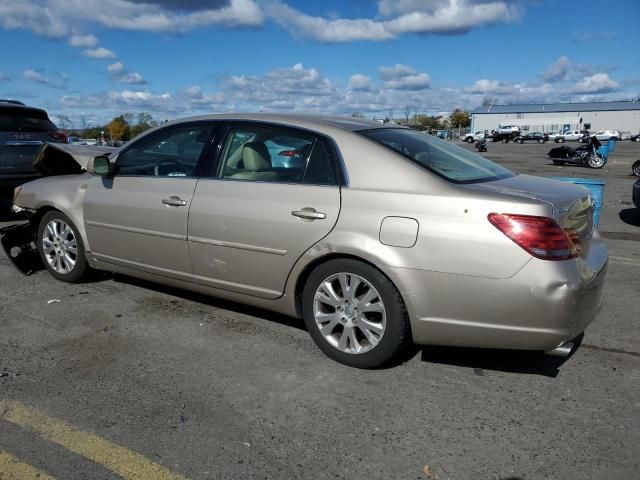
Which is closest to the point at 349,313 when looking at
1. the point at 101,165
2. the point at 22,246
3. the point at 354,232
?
the point at 354,232

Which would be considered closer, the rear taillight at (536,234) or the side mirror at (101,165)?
the rear taillight at (536,234)

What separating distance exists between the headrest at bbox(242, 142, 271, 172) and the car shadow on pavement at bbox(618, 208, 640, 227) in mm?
7312

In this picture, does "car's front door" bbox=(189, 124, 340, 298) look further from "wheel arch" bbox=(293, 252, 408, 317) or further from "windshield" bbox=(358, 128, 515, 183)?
"windshield" bbox=(358, 128, 515, 183)

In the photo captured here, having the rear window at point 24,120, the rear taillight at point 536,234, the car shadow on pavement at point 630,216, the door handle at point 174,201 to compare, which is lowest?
the car shadow on pavement at point 630,216

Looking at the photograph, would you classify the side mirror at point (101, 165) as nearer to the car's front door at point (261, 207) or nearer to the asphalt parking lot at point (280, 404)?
the car's front door at point (261, 207)

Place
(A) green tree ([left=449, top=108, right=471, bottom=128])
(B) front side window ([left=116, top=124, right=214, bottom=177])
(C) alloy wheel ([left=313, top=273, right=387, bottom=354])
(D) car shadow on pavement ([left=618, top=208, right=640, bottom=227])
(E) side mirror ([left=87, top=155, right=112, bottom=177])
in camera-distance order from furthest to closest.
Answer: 1. (A) green tree ([left=449, top=108, right=471, bottom=128])
2. (D) car shadow on pavement ([left=618, top=208, right=640, bottom=227])
3. (E) side mirror ([left=87, top=155, right=112, bottom=177])
4. (B) front side window ([left=116, top=124, right=214, bottom=177])
5. (C) alloy wheel ([left=313, top=273, right=387, bottom=354])

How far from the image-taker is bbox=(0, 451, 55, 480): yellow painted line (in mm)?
2430

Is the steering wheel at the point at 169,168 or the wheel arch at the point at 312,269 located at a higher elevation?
the steering wheel at the point at 169,168

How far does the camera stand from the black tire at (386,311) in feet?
10.7

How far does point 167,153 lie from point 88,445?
2521mm

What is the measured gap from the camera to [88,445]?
8.72 ft

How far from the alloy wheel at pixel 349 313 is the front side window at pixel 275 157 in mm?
672

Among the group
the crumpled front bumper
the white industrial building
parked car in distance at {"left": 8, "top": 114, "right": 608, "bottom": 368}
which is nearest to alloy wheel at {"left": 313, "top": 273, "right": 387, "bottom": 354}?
parked car in distance at {"left": 8, "top": 114, "right": 608, "bottom": 368}

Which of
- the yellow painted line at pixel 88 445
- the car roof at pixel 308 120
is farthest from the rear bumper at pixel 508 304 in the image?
the yellow painted line at pixel 88 445
